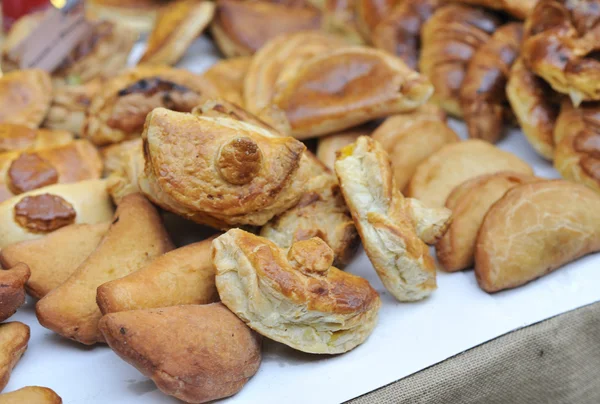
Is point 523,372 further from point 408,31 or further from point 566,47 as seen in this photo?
point 408,31

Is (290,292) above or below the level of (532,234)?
above

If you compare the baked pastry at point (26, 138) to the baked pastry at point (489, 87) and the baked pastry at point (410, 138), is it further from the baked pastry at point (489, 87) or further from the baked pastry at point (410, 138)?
the baked pastry at point (489, 87)

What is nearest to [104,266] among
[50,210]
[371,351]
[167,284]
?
[167,284]

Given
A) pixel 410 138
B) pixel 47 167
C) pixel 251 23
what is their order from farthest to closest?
1. pixel 251 23
2. pixel 410 138
3. pixel 47 167

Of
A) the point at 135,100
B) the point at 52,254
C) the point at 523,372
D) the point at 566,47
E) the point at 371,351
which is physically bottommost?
the point at 523,372

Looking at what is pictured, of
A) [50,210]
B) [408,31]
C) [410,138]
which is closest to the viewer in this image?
[50,210]

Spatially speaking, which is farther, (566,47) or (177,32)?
(177,32)
